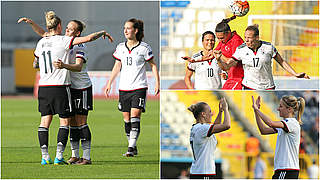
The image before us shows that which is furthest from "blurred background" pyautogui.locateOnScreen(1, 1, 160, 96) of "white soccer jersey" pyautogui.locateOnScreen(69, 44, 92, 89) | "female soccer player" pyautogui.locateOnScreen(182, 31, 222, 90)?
"female soccer player" pyautogui.locateOnScreen(182, 31, 222, 90)

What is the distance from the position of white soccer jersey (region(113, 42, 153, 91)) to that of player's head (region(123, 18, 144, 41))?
0.14 m

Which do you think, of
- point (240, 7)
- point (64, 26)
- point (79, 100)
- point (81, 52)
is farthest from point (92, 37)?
point (64, 26)

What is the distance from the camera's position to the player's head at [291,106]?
668 cm

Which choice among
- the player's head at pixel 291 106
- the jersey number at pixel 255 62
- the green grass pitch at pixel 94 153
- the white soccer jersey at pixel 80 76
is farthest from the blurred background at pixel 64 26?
the player's head at pixel 291 106

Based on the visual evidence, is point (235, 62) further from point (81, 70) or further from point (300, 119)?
point (81, 70)

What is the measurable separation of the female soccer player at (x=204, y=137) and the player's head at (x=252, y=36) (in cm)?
92

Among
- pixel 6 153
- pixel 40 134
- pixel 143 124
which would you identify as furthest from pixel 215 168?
pixel 143 124

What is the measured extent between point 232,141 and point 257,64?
1072mm

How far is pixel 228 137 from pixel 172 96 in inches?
25.7

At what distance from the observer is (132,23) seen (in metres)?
9.70

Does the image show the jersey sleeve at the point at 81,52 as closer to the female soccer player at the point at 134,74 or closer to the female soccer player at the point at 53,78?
the female soccer player at the point at 53,78

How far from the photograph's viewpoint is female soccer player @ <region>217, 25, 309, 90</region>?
7.37 metres

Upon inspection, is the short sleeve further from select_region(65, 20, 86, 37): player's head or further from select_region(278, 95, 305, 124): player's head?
select_region(65, 20, 86, 37): player's head

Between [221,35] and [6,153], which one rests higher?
[221,35]
